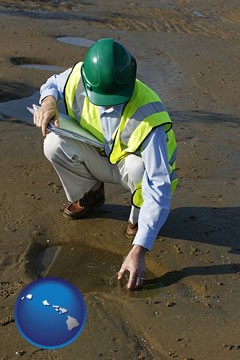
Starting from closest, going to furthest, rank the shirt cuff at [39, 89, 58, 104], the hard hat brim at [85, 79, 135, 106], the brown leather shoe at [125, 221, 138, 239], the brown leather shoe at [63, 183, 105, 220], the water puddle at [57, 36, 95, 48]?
the hard hat brim at [85, 79, 135, 106] → the shirt cuff at [39, 89, 58, 104] → the brown leather shoe at [125, 221, 138, 239] → the brown leather shoe at [63, 183, 105, 220] → the water puddle at [57, 36, 95, 48]

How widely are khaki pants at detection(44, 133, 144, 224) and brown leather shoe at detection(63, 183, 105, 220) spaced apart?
0.11 metres

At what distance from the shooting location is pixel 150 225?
3.65m

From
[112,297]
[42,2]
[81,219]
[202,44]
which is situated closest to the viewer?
[112,297]

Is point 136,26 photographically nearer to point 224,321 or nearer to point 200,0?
point 200,0

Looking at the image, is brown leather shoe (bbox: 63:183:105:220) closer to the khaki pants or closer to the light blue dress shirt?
the khaki pants

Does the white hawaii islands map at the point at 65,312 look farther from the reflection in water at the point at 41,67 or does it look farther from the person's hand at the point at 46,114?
the reflection in water at the point at 41,67

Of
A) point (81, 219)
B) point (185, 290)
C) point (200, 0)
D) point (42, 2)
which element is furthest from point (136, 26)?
point (185, 290)

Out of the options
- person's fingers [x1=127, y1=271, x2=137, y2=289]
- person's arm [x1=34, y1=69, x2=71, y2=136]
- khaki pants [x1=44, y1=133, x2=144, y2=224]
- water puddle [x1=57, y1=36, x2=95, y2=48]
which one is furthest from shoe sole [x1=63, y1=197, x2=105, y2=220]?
water puddle [x1=57, y1=36, x2=95, y2=48]

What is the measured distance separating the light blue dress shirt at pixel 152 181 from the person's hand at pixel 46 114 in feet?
0.87

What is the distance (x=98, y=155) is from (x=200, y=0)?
865cm

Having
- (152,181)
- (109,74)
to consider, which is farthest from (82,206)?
(109,74)

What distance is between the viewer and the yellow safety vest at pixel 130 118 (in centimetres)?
391

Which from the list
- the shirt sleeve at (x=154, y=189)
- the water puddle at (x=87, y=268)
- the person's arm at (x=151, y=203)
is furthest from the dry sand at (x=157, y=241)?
the shirt sleeve at (x=154, y=189)

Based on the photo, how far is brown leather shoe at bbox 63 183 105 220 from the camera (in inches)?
179
